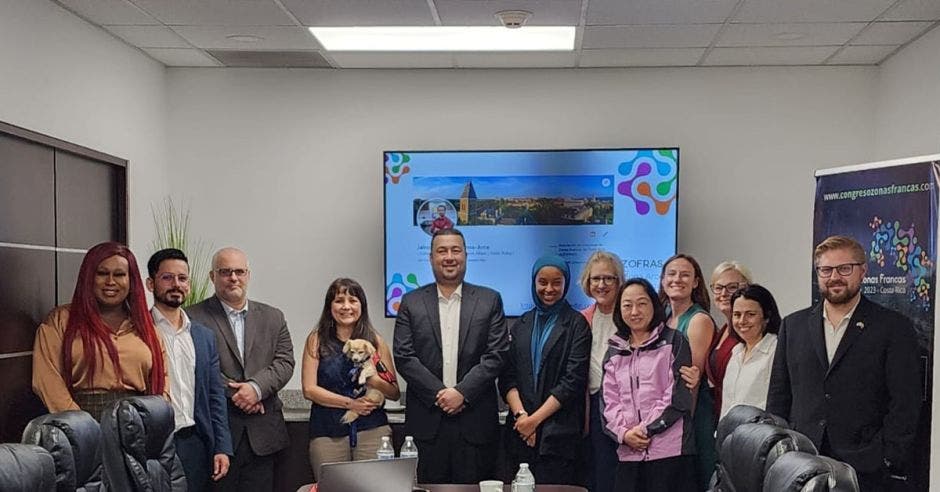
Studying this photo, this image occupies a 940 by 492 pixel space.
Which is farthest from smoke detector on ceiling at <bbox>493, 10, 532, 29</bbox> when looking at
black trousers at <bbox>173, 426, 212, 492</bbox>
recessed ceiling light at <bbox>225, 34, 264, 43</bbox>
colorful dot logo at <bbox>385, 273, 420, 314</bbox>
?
black trousers at <bbox>173, 426, 212, 492</bbox>

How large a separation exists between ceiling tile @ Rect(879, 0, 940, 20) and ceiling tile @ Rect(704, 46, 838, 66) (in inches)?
25.9

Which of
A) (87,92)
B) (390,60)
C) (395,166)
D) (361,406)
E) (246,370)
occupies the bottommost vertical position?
(361,406)

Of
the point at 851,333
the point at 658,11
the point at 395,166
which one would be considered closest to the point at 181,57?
the point at 395,166

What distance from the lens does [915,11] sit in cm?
465

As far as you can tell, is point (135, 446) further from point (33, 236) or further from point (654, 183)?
point (654, 183)

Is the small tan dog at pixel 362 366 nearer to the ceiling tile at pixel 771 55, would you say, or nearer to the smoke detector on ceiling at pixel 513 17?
the smoke detector on ceiling at pixel 513 17

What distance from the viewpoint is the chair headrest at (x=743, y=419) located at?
9.18ft

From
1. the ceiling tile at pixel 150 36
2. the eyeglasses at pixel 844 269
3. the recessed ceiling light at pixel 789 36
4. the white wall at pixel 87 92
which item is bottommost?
the eyeglasses at pixel 844 269

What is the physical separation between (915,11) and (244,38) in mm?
3435

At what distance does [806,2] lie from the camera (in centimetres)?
452

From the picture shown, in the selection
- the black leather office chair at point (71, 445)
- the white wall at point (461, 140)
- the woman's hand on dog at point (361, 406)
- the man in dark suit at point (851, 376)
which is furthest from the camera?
the white wall at point (461, 140)

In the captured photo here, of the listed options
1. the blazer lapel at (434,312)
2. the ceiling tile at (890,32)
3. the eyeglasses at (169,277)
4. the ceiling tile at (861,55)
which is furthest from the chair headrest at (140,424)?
the ceiling tile at (861,55)

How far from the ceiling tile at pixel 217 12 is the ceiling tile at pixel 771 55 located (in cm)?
249

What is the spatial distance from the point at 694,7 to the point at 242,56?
2648 mm
